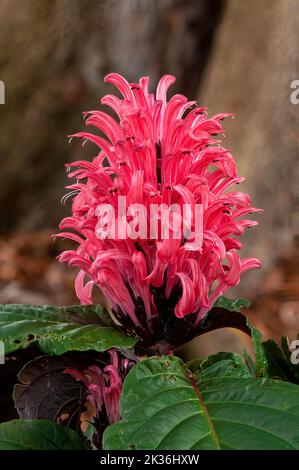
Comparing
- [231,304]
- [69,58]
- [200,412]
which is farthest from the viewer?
[69,58]

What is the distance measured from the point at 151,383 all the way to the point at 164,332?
116 mm

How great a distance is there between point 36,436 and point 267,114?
1.42 metres

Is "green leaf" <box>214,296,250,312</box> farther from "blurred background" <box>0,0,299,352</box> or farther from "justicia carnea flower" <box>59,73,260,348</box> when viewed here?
"blurred background" <box>0,0,299,352</box>

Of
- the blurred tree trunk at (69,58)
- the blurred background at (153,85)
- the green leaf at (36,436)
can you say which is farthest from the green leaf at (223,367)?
the blurred tree trunk at (69,58)

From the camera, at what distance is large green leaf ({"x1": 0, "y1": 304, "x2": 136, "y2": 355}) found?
0.59 metres

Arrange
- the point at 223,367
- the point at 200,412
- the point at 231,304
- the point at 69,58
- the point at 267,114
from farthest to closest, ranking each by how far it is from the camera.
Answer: the point at 69,58
the point at 267,114
the point at 231,304
the point at 223,367
the point at 200,412

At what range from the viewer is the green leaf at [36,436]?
→ 59cm

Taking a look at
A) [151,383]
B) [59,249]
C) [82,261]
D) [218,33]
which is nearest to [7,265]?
[59,249]

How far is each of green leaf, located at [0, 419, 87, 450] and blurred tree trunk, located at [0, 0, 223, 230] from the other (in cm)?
159

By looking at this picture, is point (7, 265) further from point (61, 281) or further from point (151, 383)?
point (151, 383)

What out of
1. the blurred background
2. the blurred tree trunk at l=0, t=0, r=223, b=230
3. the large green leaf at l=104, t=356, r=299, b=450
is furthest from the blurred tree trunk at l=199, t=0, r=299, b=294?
the large green leaf at l=104, t=356, r=299, b=450

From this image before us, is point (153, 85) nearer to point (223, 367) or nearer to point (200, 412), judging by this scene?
point (223, 367)

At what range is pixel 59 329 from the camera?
0.62 metres

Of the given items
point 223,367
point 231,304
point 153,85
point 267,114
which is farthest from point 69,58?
point 223,367
